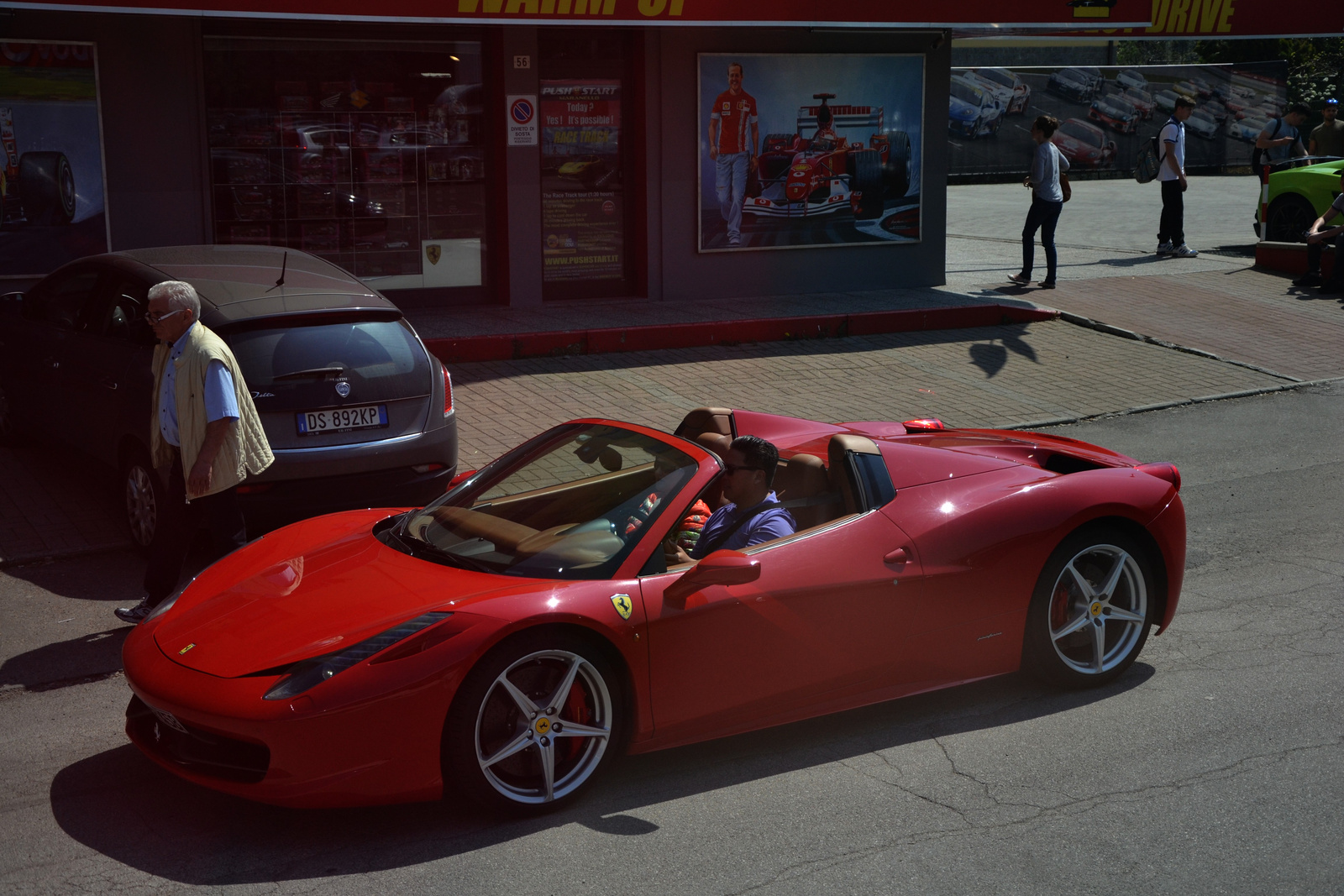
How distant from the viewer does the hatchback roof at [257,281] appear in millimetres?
7168

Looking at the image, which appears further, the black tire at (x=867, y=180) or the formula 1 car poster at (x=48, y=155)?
the black tire at (x=867, y=180)

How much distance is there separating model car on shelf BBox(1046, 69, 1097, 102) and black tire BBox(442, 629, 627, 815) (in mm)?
30809

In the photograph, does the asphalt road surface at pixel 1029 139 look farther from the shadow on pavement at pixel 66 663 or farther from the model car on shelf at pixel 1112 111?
the shadow on pavement at pixel 66 663

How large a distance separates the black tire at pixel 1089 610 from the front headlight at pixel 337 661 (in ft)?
8.27

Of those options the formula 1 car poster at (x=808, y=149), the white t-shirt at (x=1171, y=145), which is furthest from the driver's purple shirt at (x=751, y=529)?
the white t-shirt at (x=1171, y=145)

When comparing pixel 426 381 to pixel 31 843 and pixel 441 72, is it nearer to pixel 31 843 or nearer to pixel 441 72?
pixel 31 843

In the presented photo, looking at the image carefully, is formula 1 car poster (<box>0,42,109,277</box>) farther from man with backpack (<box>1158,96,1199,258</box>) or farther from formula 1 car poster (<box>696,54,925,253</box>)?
man with backpack (<box>1158,96,1199,258</box>)

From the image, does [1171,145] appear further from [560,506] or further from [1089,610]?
[560,506]

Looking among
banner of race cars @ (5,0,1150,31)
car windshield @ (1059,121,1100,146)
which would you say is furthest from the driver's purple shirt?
car windshield @ (1059,121,1100,146)

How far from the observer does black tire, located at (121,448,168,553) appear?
7.06 m

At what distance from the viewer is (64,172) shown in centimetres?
1187

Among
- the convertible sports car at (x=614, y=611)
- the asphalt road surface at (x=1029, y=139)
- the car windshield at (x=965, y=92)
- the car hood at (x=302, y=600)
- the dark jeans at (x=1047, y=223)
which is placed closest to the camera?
the convertible sports car at (x=614, y=611)

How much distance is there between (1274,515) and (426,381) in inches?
207

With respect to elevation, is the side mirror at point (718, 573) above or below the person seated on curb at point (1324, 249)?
below
